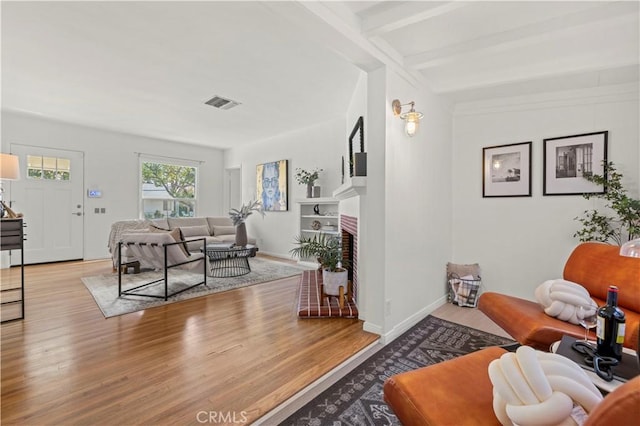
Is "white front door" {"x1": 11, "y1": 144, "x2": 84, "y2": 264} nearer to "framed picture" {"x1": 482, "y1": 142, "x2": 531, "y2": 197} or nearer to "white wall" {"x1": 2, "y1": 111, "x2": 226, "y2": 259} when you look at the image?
"white wall" {"x1": 2, "y1": 111, "x2": 226, "y2": 259}

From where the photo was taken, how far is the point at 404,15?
1.96 meters

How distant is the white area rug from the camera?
314cm

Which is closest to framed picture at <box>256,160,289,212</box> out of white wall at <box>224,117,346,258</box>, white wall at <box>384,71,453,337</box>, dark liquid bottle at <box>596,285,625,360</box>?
white wall at <box>224,117,346,258</box>

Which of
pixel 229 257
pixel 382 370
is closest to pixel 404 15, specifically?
pixel 382 370

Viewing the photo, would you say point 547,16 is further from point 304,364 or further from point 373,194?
point 304,364

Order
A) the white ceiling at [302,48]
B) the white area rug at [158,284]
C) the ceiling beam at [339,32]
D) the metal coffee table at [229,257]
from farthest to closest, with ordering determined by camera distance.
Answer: the metal coffee table at [229,257]
the white area rug at [158,284]
the white ceiling at [302,48]
the ceiling beam at [339,32]

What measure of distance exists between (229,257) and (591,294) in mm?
4242

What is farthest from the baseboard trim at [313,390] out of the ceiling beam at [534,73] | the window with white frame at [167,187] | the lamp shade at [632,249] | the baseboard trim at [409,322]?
the window with white frame at [167,187]

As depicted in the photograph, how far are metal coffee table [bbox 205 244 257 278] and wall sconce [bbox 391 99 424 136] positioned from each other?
294cm

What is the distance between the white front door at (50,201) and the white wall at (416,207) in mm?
6234

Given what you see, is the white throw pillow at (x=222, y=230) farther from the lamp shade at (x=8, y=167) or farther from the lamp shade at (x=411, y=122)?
the lamp shade at (x=411, y=122)

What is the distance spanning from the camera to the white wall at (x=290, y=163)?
5.30 metres

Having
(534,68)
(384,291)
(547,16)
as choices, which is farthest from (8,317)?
(534,68)

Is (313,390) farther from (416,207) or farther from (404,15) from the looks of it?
(404,15)
